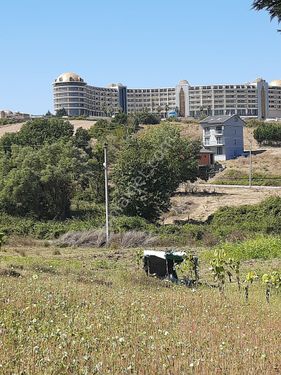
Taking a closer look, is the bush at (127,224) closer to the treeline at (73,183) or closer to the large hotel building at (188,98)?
the treeline at (73,183)

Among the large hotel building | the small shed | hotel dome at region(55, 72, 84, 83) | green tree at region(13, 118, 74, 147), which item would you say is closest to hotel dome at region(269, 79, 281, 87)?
the large hotel building

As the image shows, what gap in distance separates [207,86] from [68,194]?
137589 mm

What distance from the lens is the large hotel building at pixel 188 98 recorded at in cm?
16962

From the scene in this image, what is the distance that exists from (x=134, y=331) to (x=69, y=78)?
16636 centimetres

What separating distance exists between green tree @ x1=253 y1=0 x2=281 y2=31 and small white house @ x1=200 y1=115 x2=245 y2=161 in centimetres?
7329

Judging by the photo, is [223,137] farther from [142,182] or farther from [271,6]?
[271,6]

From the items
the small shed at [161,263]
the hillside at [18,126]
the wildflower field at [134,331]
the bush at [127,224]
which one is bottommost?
the bush at [127,224]

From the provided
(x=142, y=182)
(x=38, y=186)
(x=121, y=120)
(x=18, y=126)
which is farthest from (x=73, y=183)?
(x=18, y=126)

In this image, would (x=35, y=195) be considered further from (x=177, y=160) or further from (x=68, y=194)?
(x=177, y=160)

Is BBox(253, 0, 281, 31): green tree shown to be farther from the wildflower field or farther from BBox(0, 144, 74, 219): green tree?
BBox(0, 144, 74, 219): green tree

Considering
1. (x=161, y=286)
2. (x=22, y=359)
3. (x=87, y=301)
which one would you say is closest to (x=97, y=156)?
(x=161, y=286)

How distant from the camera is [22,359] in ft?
18.5

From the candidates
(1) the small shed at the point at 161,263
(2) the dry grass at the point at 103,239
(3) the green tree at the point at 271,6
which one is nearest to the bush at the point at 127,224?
(2) the dry grass at the point at 103,239

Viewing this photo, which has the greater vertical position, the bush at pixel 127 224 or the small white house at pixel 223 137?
the small white house at pixel 223 137
